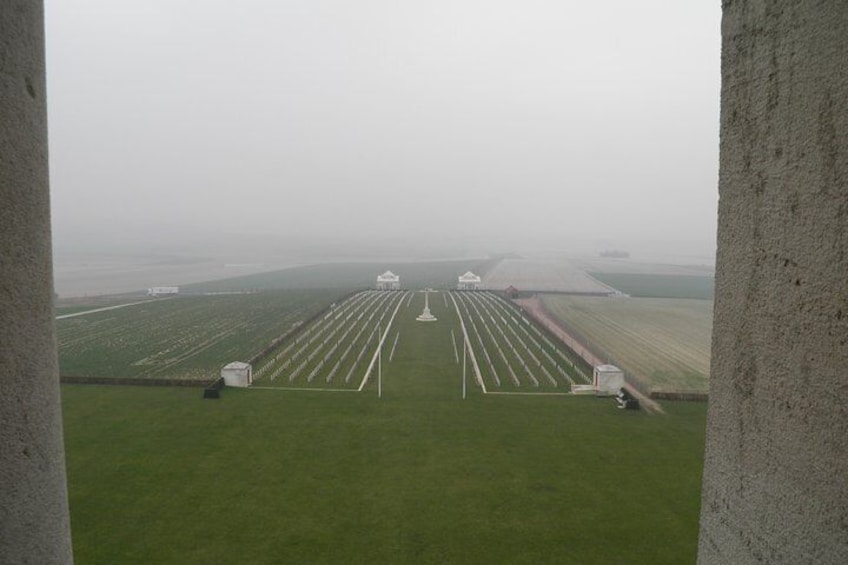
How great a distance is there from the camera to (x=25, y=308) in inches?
79.0

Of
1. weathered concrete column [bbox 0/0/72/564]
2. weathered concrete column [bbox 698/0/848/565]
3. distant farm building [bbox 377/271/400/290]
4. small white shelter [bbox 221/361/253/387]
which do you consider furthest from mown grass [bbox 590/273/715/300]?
weathered concrete column [bbox 0/0/72/564]

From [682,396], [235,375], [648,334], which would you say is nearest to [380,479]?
[235,375]

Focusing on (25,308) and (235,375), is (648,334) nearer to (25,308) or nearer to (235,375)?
(235,375)

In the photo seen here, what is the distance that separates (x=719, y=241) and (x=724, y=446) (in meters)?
0.96

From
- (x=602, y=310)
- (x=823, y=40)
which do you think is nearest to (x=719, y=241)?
(x=823, y=40)

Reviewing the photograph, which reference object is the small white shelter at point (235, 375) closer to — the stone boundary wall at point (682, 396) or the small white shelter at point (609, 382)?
the small white shelter at point (609, 382)

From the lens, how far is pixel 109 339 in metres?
33.6

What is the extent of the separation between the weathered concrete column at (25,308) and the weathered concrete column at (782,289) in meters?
2.93

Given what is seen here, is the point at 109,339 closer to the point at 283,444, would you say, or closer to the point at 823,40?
the point at 283,444

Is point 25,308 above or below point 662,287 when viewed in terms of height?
above

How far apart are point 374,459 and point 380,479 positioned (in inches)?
48.9

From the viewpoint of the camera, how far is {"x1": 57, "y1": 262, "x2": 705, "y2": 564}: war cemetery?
36.2ft

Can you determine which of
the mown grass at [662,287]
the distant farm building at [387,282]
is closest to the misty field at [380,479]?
the distant farm building at [387,282]

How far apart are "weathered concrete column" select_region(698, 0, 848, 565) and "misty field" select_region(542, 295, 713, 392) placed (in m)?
22.5
